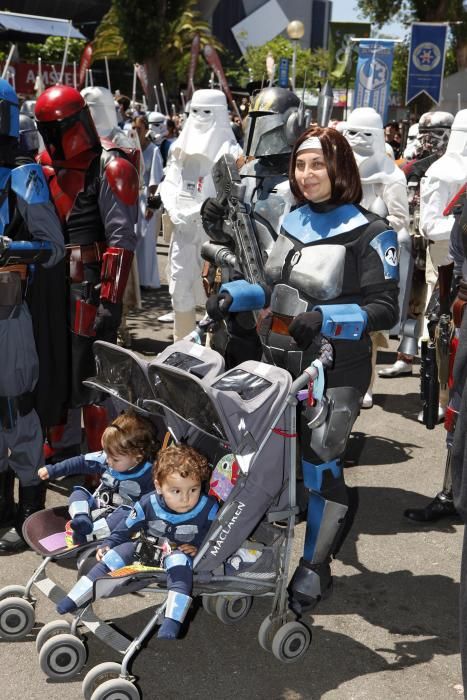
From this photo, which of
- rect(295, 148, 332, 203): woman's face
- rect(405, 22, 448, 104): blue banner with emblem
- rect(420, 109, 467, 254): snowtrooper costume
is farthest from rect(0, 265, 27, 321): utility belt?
rect(405, 22, 448, 104): blue banner with emblem

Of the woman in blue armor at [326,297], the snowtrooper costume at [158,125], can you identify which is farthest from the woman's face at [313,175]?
the snowtrooper costume at [158,125]

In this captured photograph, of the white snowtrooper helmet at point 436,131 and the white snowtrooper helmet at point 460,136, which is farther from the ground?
the white snowtrooper helmet at point 460,136

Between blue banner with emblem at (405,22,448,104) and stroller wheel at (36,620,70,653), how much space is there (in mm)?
15631

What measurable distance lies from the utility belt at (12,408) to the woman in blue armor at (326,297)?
115cm

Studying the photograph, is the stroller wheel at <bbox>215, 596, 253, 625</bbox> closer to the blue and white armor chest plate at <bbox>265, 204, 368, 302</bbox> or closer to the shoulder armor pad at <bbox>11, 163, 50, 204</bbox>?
the blue and white armor chest plate at <bbox>265, 204, 368, 302</bbox>

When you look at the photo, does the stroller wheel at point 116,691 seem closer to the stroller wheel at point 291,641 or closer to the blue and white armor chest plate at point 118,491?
the stroller wheel at point 291,641

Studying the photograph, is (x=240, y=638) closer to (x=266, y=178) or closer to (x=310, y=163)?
(x=310, y=163)

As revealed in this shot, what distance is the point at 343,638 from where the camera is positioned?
149 inches

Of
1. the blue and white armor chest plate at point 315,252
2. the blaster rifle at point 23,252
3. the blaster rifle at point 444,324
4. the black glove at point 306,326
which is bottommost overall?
the blaster rifle at point 444,324

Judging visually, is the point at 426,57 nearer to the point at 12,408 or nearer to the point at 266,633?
the point at 12,408

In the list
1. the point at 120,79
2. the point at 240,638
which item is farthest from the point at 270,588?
the point at 120,79

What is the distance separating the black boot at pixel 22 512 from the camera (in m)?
4.39

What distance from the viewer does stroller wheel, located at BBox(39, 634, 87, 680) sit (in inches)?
129

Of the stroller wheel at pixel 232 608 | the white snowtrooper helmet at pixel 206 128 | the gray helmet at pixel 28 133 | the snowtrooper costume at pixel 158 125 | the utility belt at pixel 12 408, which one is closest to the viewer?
the stroller wheel at pixel 232 608
